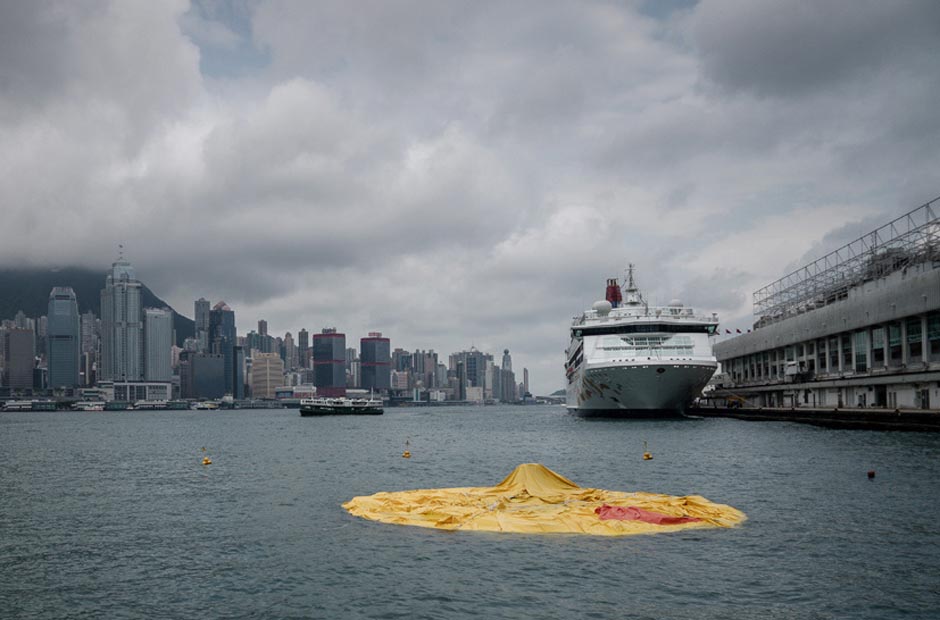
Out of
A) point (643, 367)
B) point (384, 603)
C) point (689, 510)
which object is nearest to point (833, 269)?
point (643, 367)

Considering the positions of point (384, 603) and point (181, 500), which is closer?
point (384, 603)

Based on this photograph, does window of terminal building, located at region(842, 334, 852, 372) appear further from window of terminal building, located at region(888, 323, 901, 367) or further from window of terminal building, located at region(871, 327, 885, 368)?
window of terminal building, located at region(888, 323, 901, 367)

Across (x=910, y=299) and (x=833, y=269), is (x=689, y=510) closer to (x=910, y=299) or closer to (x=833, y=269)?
(x=910, y=299)

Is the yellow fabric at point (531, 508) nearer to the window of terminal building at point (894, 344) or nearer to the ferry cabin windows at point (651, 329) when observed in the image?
the window of terminal building at point (894, 344)

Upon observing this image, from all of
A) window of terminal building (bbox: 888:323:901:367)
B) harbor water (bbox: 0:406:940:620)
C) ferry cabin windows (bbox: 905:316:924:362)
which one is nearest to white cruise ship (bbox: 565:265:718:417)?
window of terminal building (bbox: 888:323:901:367)

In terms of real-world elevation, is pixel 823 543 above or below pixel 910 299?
below

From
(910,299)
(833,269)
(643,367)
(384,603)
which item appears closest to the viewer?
(384,603)

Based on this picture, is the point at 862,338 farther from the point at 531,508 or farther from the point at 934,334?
the point at 531,508

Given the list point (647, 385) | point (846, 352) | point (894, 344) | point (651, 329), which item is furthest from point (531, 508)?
point (846, 352)

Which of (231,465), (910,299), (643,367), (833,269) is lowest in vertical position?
(231,465)
